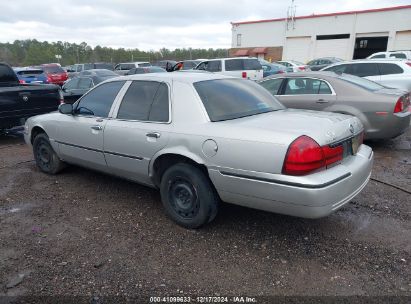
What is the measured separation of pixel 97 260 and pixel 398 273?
8.44ft

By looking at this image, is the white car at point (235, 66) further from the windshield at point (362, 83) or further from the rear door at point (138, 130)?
the rear door at point (138, 130)

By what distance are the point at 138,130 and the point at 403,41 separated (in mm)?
34327

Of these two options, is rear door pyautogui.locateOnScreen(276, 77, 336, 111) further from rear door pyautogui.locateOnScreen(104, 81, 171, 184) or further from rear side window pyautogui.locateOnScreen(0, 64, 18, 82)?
rear side window pyautogui.locateOnScreen(0, 64, 18, 82)

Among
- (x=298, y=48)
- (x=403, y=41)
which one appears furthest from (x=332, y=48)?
(x=403, y=41)

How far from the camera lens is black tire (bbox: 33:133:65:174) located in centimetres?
532

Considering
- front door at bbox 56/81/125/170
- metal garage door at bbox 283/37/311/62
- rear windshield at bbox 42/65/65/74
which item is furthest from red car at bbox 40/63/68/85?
metal garage door at bbox 283/37/311/62

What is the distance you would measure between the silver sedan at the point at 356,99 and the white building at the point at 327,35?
97.2 feet

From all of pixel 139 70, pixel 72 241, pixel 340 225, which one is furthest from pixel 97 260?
pixel 139 70

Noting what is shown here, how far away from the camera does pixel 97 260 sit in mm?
3189

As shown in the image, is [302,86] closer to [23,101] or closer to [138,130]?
[138,130]

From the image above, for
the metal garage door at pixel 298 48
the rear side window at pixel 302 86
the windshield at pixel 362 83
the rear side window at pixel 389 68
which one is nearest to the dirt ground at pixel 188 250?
the windshield at pixel 362 83

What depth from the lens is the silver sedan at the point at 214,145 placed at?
293cm

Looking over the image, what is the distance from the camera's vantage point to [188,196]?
11.9 ft

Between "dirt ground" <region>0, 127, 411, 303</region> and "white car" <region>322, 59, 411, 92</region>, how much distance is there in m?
6.51
